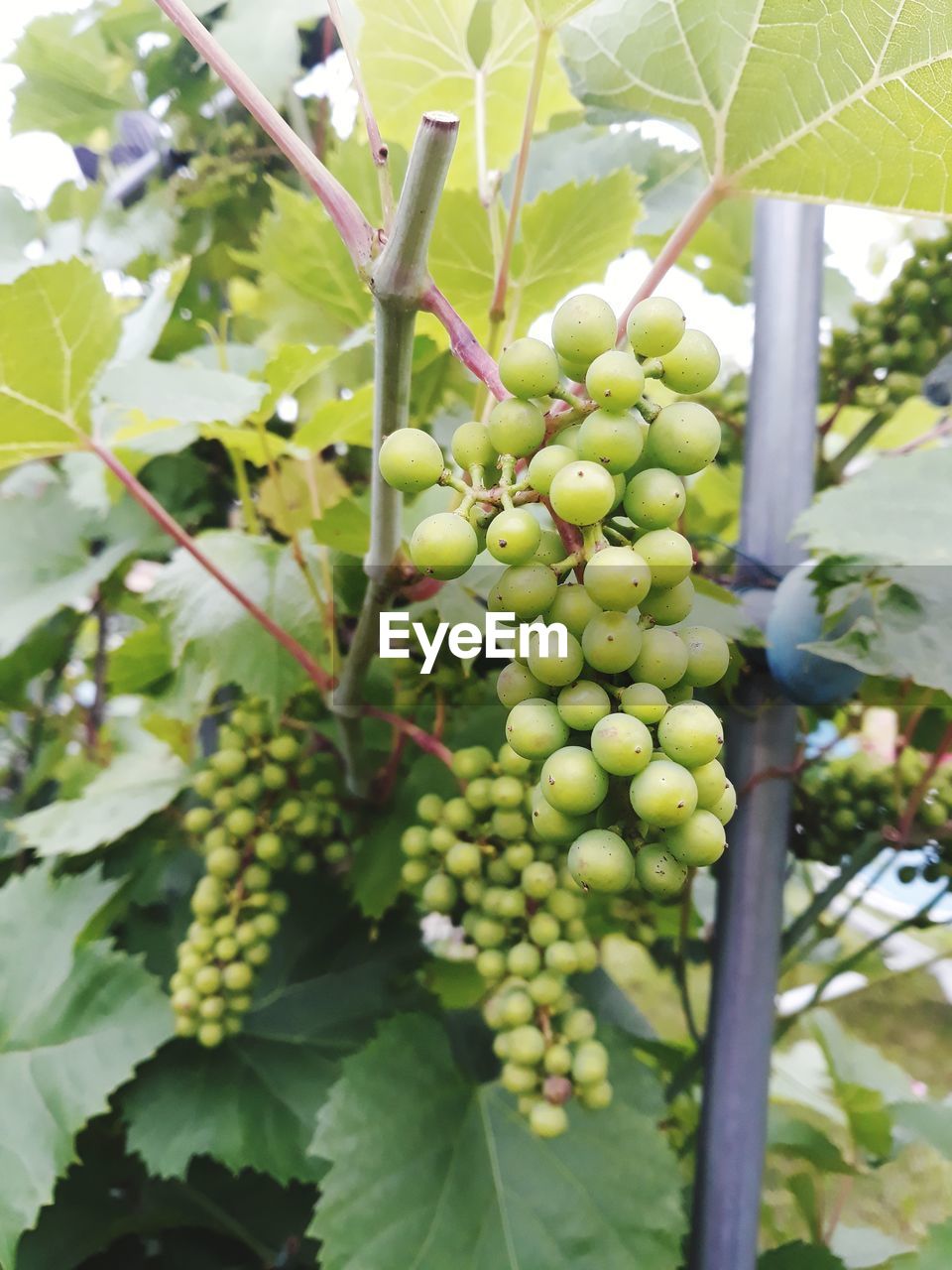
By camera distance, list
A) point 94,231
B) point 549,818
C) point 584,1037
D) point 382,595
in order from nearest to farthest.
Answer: point 549,818
point 382,595
point 584,1037
point 94,231

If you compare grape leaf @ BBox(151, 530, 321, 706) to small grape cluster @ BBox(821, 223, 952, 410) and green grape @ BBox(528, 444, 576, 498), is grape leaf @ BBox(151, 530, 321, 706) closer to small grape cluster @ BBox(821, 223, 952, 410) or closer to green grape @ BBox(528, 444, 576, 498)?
green grape @ BBox(528, 444, 576, 498)

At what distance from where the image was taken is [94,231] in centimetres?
104

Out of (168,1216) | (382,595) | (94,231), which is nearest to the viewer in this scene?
(382,595)

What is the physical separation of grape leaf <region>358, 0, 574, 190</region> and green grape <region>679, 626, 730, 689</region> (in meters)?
0.45

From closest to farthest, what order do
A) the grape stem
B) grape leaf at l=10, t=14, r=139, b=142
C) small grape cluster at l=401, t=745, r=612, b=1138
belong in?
the grape stem < small grape cluster at l=401, t=745, r=612, b=1138 < grape leaf at l=10, t=14, r=139, b=142

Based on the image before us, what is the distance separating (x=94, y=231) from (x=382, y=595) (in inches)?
34.4

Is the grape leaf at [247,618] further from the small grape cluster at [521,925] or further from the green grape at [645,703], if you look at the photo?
the green grape at [645,703]

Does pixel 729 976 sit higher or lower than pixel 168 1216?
higher

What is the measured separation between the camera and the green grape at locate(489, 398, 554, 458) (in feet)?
0.93

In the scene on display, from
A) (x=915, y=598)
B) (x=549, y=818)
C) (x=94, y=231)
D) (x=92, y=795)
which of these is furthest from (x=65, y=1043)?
(x=94, y=231)

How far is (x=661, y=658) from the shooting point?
0.29m

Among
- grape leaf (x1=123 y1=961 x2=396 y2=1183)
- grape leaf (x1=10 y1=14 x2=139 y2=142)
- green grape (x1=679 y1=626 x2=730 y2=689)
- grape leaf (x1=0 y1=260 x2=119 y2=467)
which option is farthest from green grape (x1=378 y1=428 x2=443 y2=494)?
grape leaf (x1=10 y1=14 x2=139 y2=142)

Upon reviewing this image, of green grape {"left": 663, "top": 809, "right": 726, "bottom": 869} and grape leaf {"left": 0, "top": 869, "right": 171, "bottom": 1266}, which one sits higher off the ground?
green grape {"left": 663, "top": 809, "right": 726, "bottom": 869}

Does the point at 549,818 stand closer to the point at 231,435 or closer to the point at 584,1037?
the point at 584,1037
